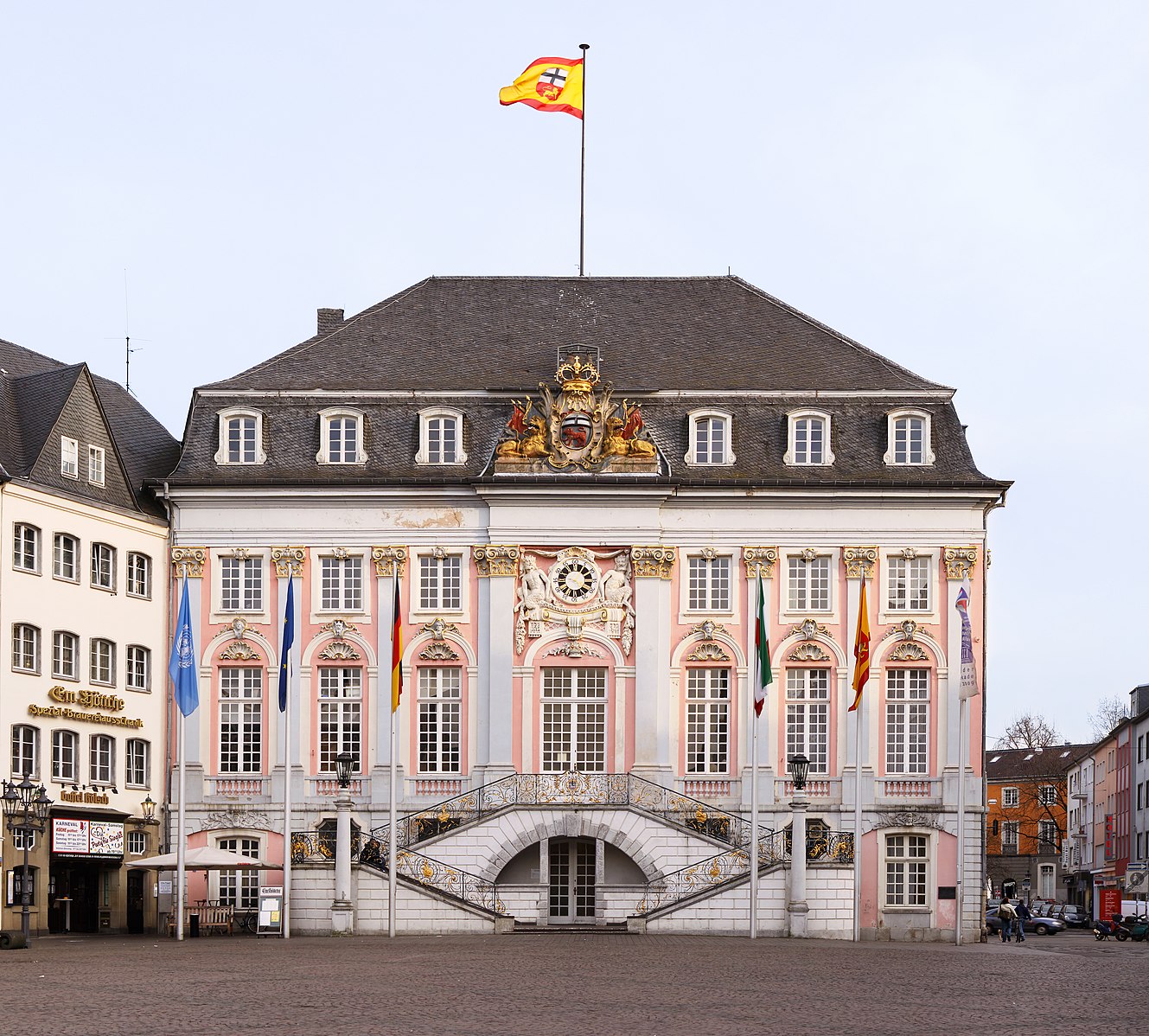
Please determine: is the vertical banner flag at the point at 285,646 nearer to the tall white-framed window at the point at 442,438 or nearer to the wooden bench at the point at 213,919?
the wooden bench at the point at 213,919

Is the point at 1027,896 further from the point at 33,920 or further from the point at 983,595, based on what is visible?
the point at 33,920

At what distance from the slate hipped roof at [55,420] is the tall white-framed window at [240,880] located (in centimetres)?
945

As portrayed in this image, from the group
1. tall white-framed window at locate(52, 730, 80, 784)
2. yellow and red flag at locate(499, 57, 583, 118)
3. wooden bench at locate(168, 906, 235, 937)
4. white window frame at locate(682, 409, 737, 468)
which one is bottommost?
wooden bench at locate(168, 906, 235, 937)

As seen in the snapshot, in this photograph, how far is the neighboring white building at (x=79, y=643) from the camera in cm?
5578

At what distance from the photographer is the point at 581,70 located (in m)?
66.2

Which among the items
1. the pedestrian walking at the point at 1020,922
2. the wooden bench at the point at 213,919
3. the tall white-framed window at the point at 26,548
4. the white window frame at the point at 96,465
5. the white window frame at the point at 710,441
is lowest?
the pedestrian walking at the point at 1020,922

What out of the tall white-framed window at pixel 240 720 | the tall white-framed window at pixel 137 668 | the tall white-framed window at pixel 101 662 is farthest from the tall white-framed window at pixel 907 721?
the tall white-framed window at pixel 101 662

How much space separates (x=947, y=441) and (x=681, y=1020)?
120 feet

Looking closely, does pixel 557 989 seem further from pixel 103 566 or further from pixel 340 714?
pixel 103 566

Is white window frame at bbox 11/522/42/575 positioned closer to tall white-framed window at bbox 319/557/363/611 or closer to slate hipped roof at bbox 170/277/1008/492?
slate hipped roof at bbox 170/277/1008/492

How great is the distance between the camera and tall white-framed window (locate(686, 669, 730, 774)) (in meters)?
60.2

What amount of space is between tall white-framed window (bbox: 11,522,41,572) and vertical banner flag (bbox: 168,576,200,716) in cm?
457

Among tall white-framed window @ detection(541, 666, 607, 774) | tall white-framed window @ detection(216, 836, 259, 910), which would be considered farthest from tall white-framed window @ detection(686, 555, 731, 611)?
tall white-framed window @ detection(216, 836, 259, 910)

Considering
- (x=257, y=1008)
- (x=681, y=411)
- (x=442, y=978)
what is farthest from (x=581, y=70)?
(x=257, y=1008)
